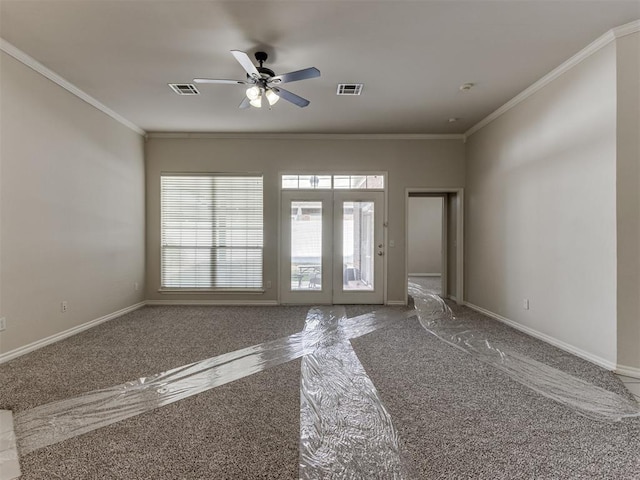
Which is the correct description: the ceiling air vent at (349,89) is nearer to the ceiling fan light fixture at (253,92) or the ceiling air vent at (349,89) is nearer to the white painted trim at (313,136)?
the ceiling fan light fixture at (253,92)

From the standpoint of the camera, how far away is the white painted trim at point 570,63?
2.66 meters

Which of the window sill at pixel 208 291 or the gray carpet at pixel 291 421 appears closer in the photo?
the gray carpet at pixel 291 421

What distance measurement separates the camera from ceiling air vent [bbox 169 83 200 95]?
370 centimetres

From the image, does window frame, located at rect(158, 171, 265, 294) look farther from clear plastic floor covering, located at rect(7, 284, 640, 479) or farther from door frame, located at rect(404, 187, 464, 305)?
door frame, located at rect(404, 187, 464, 305)

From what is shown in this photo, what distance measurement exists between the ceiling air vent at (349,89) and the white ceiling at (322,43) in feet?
0.27

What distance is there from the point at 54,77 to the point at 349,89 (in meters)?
3.40

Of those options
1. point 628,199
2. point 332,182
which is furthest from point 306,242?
point 628,199

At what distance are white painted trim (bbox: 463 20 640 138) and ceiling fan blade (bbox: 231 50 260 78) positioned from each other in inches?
125

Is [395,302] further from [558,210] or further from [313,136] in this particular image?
[313,136]

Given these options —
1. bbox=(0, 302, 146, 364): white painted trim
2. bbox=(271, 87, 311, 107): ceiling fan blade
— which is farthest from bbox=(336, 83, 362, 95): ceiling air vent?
bbox=(0, 302, 146, 364): white painted trim

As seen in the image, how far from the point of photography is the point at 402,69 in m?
3.35

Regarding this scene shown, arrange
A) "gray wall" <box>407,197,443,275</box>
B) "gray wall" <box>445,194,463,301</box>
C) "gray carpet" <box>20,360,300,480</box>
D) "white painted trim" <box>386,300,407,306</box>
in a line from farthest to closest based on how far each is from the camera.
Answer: "gray wall" <box>407,197,443,275</box>
"gray wall" <box>445,194,463,301</box>
"white painted trim" <box>386,300,407,306</box>
"gray carpet" <box>20,360,300,480</box>

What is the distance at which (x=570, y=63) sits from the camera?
10.4 feet

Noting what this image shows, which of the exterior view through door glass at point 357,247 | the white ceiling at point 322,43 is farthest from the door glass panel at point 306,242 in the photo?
the white ceiling at point 322,43
